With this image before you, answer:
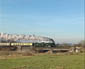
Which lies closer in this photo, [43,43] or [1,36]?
[43,43]

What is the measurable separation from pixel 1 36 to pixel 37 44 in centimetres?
3174

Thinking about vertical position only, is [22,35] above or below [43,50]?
above

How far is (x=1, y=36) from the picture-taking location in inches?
3612

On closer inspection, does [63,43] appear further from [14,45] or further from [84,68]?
[84,68]

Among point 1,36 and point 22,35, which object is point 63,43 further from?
point 1,36

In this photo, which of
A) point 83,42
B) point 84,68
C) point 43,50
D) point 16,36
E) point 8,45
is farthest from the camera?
point 16,36

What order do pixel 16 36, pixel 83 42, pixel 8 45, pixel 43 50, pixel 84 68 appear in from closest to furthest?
pixel 84 68
pixel 43 50
pixel 8 45
pixel 83 42
pixel 16 36

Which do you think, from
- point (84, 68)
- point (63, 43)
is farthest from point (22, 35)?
point (84, 68)

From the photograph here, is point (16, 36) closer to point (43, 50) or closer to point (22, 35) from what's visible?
point (22, 35)

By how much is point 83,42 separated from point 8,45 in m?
35.2

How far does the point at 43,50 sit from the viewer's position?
57.0m

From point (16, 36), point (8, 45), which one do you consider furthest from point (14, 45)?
point (16, 36)

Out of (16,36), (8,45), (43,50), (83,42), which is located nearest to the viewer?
(43,50)

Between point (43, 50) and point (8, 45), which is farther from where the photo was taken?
point (8, 45)
